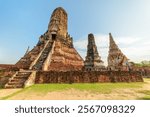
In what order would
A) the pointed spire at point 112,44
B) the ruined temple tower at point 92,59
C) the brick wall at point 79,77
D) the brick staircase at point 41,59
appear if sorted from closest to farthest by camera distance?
the brick wall at point 79,77, the brick staircase at point 41,59, the ruined temple tower at point 92,59, the pointed spire at point 112,44

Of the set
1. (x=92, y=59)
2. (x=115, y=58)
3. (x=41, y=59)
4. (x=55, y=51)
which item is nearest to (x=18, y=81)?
(x=41, y=59)

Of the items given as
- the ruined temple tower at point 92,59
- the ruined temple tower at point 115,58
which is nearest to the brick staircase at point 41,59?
the ruined temple tower at point 92,59

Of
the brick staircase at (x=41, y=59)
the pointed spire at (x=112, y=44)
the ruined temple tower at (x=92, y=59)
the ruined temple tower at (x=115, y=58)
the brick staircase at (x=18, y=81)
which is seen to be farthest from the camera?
the pointed spire at (x=112, y=44)

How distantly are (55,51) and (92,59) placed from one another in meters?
8.01

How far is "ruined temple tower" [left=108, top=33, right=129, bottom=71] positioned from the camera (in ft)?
93.8

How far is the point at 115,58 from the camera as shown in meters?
30.9

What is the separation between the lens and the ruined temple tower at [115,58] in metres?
28.6

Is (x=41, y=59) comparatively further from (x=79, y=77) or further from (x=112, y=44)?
(x=112, y=44)

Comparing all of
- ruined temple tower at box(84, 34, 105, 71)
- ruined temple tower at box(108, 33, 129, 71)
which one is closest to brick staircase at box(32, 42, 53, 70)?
ruined temple tower at box(84, 34, 105, 71)

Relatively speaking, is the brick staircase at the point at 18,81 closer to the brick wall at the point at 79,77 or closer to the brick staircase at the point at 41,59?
the brick wall at the point at 79,77

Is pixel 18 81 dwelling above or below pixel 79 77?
below

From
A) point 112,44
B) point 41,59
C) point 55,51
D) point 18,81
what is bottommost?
point 18,81

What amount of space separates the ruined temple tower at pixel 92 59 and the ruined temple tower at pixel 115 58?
892cm

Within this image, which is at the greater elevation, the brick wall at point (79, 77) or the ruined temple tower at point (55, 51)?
the ruined temple tower at point (55, 51)
